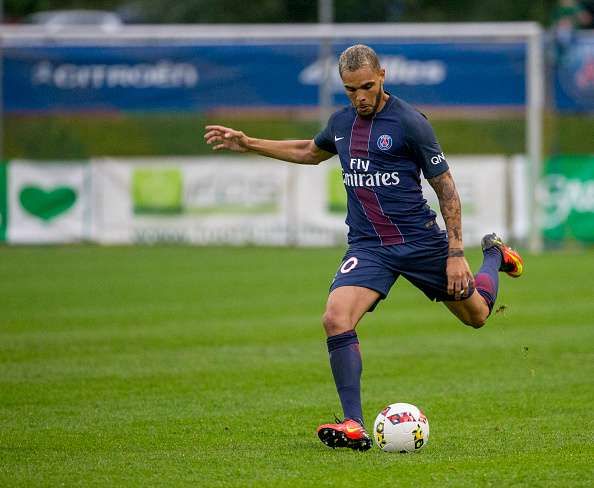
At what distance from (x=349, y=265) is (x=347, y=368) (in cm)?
67

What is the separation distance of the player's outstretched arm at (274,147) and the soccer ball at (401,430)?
1876mm

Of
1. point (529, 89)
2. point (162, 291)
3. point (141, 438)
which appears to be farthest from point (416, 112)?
point (529, 89)

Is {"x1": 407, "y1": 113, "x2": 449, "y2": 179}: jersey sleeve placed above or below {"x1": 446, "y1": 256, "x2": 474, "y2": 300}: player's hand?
above

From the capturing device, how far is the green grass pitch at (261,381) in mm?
6707

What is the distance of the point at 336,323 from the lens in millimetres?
7273

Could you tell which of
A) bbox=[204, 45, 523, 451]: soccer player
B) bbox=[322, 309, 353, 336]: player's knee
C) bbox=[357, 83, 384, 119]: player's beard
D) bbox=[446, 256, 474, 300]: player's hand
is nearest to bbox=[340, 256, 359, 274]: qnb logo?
bbox=[204, 45, 523, 451]: soccer player

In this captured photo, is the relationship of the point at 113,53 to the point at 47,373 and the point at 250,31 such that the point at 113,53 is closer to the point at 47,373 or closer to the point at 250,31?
the point at 250,31

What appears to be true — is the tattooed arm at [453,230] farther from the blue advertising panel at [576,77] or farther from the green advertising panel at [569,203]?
the blue advertising panel at [576,77]

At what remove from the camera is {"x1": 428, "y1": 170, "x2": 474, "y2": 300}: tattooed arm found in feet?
24.6

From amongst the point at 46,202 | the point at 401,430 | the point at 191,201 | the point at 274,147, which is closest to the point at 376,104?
the point at 274,147

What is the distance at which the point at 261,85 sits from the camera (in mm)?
25188

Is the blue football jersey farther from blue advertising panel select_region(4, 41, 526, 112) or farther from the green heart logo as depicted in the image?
blue advertising panel select_region(4, 41, 526, 112)

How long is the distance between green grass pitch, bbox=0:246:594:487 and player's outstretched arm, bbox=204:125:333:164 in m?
1.72

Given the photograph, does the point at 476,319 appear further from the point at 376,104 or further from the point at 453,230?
the point at 376,104
